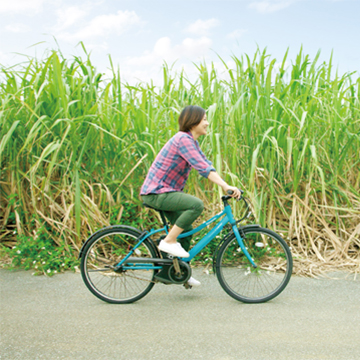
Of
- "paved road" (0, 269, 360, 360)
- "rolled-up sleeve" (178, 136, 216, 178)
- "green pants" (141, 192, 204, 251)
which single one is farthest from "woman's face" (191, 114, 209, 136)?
"paved road" (0, 269, 360, 360)

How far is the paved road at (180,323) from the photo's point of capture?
275 centimetres

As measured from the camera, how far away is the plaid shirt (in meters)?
3.50

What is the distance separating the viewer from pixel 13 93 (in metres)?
5.19

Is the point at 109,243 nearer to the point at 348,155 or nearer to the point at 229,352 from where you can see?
the point at 229,352

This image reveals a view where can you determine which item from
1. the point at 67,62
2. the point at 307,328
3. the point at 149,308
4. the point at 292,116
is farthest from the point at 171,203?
the point at 67,62

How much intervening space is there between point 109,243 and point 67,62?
7.65 ft

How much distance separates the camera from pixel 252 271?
3959 mm

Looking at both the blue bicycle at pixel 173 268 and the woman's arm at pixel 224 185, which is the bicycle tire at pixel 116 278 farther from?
the woman's arm at pixel 224 185

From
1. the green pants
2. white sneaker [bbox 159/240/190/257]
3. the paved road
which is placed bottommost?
the paved road

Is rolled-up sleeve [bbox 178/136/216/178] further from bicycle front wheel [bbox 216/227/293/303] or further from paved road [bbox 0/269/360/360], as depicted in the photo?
paved road [bbox 0/269/360/360]

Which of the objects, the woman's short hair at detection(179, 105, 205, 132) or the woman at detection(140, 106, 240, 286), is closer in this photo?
the woman at detection(140, 106, 240, 286)

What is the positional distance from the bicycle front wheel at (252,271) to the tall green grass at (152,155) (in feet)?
1.41

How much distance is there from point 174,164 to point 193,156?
0.70 feet

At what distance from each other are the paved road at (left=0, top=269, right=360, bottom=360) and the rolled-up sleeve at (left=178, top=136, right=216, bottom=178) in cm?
118
